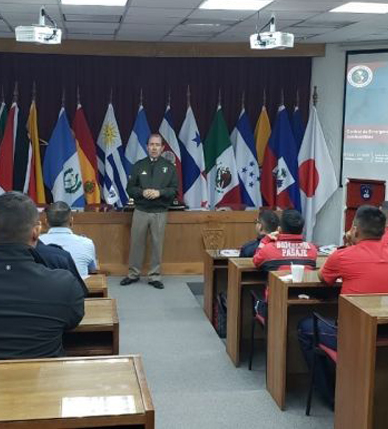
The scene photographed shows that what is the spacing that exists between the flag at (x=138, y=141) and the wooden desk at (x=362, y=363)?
519 cm

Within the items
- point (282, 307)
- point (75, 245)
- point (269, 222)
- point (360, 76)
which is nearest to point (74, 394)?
point (282, 307)

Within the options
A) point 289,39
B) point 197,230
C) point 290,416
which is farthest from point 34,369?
point 197,230

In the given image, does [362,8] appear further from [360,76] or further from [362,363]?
[362,363]

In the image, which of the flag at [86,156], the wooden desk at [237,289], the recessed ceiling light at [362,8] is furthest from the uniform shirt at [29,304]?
the flag at [86,156]

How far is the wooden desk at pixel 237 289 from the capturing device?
4.59m

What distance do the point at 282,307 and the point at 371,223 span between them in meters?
0.73

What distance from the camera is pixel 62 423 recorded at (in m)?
1.74

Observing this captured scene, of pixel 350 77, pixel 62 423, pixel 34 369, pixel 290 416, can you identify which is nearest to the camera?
pixel 62 423

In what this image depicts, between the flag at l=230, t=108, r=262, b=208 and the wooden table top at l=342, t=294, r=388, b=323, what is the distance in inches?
204

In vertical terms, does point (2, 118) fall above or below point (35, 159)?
above

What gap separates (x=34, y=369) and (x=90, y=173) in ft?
19.4

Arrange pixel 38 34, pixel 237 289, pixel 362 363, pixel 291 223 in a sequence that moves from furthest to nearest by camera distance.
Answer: pixel 38 34, pixel 237 289, pixel 291 223, pixel 362 363

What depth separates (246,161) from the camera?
8.28m

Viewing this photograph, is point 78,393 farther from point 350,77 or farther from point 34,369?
point 350,77
